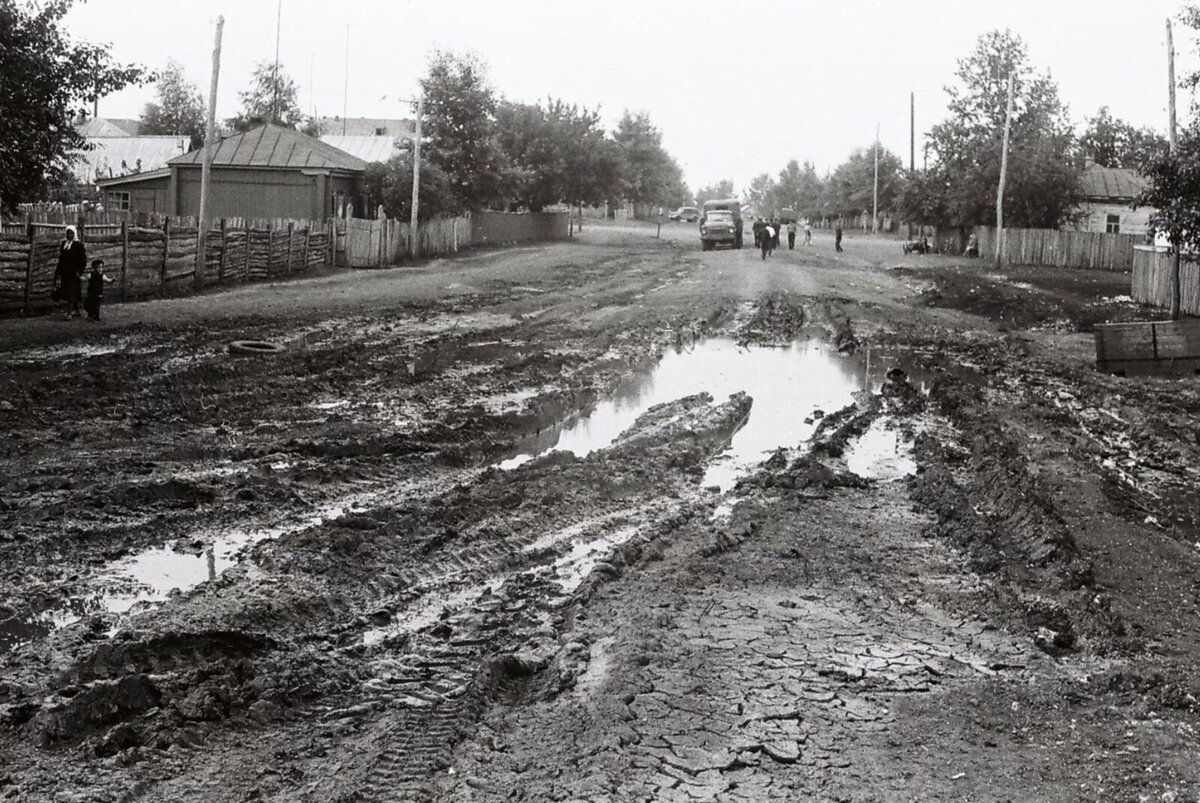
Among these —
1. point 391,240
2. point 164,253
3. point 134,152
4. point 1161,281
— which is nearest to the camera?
point 164,253

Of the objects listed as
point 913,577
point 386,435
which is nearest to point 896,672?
point 913,577

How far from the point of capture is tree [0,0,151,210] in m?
18.0

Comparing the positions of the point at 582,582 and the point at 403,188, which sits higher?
the point at 403,188

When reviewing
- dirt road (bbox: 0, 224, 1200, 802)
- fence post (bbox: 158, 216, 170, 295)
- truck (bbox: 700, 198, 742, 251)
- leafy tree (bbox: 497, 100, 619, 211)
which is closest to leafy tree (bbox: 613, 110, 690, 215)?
leafy tree (bbox: 497, 100, 619, 211)

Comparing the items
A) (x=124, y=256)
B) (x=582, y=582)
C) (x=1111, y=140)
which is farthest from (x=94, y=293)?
(x=1111, y=140)

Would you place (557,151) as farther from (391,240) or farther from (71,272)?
(71,272)

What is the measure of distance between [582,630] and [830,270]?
37509mm

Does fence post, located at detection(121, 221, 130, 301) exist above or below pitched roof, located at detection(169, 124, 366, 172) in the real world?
below

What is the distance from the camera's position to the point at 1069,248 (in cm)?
4819

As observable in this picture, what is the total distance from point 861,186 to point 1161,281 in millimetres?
74396

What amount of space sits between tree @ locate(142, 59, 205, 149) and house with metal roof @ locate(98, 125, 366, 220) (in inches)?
1355

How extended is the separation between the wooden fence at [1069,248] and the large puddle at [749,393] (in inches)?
1172

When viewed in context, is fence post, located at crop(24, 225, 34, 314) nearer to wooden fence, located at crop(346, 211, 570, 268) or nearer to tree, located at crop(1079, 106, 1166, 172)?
wooden fence, located at crop(346, 211, 570, 268)

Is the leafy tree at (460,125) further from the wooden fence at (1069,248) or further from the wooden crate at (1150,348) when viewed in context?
the wooden crate at (1150,348)
